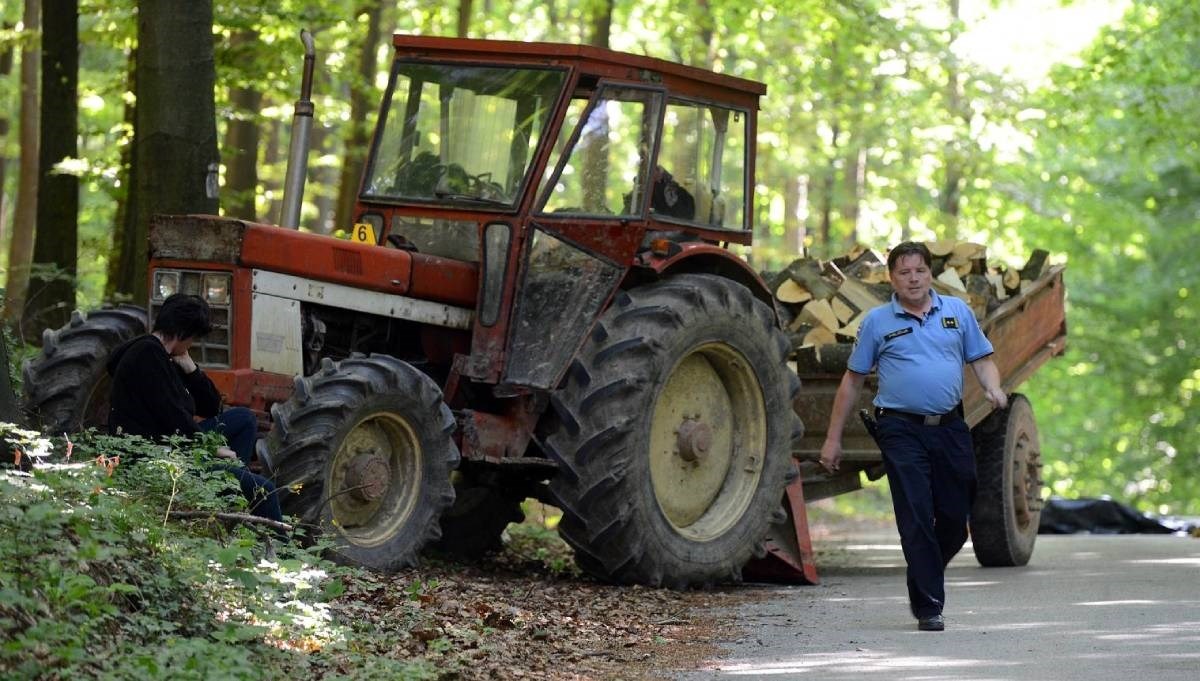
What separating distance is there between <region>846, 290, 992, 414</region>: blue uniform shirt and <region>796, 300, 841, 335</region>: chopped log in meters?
3.74

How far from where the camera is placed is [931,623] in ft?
26.9

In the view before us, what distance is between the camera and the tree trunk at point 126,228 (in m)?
14.0

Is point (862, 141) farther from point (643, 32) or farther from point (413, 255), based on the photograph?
point (413, 255)

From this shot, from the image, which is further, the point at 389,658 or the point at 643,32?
the point at 643,32

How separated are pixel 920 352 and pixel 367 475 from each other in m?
2.79

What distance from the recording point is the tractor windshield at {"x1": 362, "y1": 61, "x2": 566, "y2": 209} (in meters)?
10.3

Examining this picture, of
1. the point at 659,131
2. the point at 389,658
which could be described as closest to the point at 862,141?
the point at 659,131

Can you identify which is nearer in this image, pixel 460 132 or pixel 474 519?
pixel 460 132

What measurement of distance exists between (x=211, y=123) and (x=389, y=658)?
5.57 metres

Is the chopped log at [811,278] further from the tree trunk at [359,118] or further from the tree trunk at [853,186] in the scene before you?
the tree trunk at [853,186]

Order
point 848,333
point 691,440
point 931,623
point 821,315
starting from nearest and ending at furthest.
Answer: point 931,623
point 691,440
point 848,333
point 821,315

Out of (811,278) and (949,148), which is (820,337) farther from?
(949,148)

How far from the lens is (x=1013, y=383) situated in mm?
12859

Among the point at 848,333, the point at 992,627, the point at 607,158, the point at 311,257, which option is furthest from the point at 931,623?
the point at 848,333
